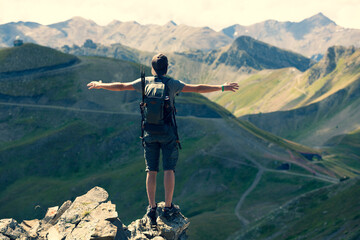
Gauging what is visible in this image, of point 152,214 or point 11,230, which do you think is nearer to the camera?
point 11,230

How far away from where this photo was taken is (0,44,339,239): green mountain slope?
10638 cm

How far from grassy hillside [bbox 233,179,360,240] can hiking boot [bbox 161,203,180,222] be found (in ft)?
137

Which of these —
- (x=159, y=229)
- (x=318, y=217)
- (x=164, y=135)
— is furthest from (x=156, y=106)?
(x=318, y=217)

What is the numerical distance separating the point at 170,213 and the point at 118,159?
12255 centimetres

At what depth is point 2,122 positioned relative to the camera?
142625mm

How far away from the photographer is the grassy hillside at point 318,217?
178ft

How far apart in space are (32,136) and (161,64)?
13679cm

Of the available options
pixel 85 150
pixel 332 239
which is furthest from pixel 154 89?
pixel 85 150

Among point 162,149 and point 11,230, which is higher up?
point 162,149

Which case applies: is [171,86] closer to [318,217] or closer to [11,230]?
[11,230]

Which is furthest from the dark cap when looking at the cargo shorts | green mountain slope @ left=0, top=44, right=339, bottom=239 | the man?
green mountain slope @ left=0, top=44, right=339, bottom=239

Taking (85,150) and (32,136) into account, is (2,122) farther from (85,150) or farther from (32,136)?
(85,150)

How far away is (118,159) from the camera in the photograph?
13362 centimetres

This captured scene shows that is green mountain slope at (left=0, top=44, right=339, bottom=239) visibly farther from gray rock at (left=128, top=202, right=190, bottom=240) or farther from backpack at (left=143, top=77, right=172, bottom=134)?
backpack at (left=143, top=77, right=172, bottom=134)
